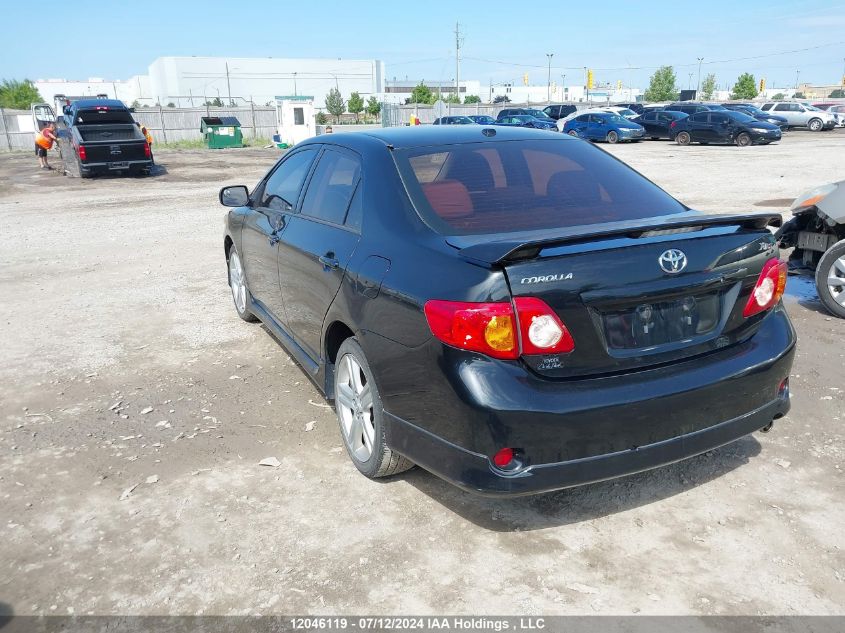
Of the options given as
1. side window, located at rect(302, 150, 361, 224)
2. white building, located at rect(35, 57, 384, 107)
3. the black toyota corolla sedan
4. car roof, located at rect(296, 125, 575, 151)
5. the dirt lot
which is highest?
white building, located at rect(35, 57, 384, 107)

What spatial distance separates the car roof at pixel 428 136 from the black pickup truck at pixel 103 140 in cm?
1865

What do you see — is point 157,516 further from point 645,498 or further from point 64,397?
point 645,498

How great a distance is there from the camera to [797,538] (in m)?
3.08

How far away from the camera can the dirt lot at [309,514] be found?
2793 mm

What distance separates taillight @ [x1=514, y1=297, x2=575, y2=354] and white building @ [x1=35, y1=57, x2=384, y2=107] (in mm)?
116323

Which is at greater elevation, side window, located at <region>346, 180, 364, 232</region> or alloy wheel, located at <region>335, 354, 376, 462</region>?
side window, located at <region>346, 180, 364, 232</region>

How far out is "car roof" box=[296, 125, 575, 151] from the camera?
3.89 m

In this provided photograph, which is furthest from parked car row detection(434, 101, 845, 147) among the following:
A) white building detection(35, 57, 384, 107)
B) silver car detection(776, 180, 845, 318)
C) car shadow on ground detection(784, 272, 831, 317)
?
white building detection(35, 57, 384, 107)

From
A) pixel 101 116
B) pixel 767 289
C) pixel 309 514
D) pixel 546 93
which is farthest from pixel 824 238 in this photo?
pixel 546 93

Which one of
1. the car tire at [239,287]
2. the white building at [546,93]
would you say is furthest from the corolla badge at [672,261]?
the white building at [546,93]

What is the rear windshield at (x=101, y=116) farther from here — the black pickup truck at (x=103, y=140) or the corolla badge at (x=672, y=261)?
the corolla badge at (x=672, y=261)

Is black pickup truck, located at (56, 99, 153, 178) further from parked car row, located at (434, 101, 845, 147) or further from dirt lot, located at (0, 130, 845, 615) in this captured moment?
dirt lot, located at (0, 130, 845, 615)

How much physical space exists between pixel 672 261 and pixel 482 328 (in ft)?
2.73

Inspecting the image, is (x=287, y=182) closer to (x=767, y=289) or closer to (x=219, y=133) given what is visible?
(x=767, y=289)
